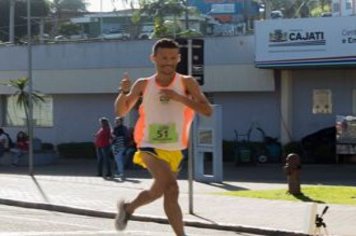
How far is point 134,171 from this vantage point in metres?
26.6

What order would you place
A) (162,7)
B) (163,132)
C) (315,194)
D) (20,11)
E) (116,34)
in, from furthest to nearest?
(20,11) < (162,7) < (116,34) < (315,194) < (163,132)

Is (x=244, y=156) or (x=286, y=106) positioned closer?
(x=244, y=156)

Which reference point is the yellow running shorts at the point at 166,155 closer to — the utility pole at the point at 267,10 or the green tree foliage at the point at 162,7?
the utility pole at the point at 267,10

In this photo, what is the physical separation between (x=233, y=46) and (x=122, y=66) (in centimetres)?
443

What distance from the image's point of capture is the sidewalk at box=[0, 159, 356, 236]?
44.2 ft

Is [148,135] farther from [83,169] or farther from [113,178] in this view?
[83,169]

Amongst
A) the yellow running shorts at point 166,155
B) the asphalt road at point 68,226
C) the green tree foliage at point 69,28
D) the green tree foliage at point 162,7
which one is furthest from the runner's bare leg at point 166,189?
the green tree foliage at point 69,28

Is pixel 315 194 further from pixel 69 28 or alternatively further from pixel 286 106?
pixel 69 28

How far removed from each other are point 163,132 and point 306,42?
20.8 metres

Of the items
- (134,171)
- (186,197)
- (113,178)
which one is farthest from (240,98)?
(186,197)

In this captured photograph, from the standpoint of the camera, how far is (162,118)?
8.76m

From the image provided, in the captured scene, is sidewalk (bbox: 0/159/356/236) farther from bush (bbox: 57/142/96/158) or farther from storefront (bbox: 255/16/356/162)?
bush (bbox: 57/142/96/158)

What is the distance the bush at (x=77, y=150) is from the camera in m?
33.6

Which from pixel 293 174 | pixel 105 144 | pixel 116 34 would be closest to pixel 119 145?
pixel 105 144
